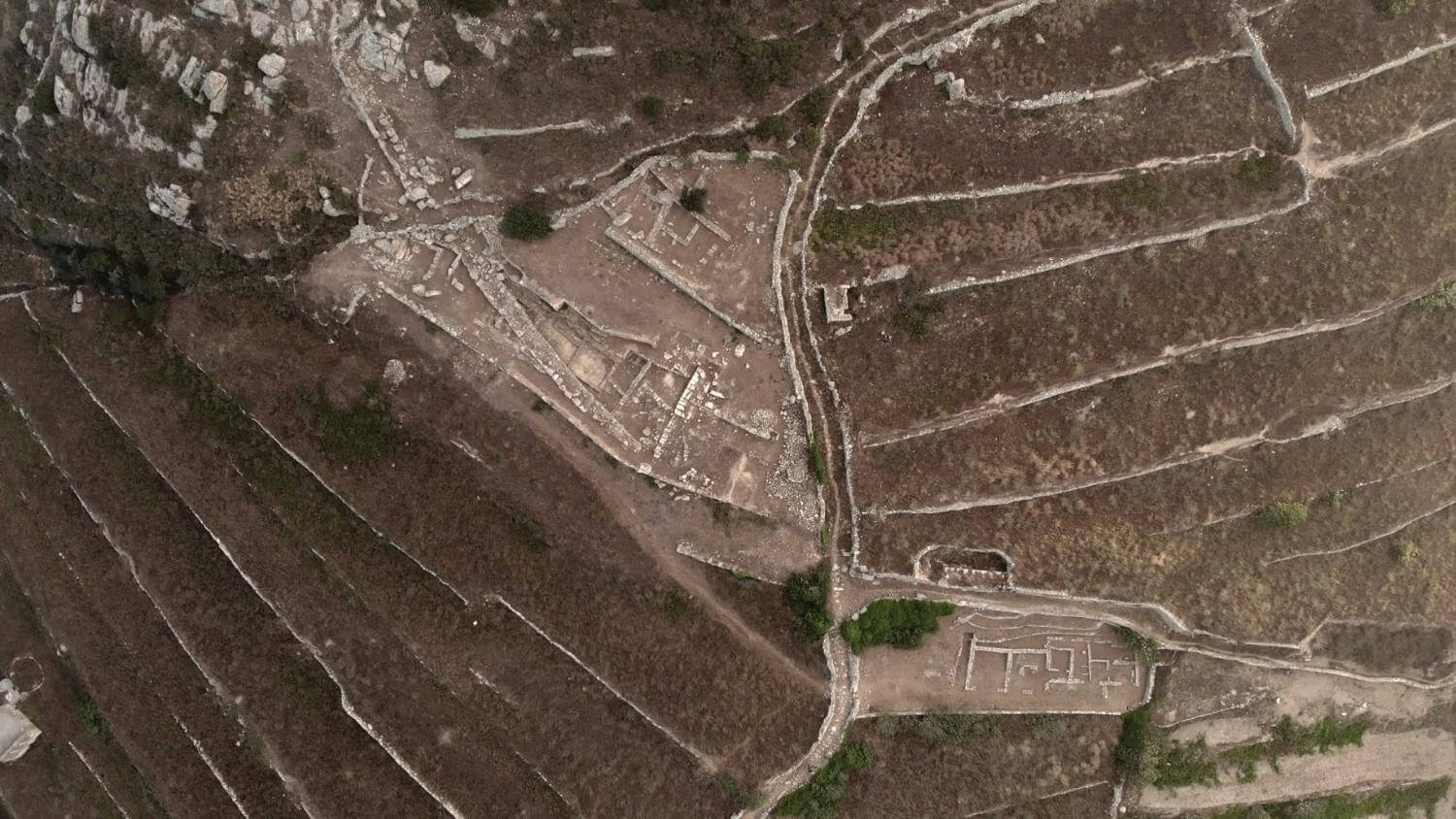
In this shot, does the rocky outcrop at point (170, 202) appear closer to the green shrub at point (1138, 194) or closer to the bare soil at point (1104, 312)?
the bare soil at point (1104, 312)

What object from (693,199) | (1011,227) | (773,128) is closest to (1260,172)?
(1011,227)

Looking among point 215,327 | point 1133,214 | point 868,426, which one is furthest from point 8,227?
point 1133,214

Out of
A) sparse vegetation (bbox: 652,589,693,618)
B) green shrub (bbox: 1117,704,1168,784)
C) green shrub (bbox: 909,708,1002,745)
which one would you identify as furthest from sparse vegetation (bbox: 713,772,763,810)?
green shrub (bbox: 1117,704,1168,784)

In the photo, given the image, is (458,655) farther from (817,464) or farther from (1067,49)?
(1067,49)

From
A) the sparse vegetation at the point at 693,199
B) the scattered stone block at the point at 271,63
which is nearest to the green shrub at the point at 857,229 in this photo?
the sparse vegetation at the point at 693,199

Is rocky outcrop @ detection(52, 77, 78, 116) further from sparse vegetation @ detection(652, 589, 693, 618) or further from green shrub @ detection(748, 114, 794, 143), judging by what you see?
sparse vegetation @ detection(652, 589, 693, 618)

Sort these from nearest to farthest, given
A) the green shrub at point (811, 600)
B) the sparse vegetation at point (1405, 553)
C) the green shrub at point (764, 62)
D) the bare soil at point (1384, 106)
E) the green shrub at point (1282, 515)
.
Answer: the green shrub at point (764, 62), the green shrub at point (811, 600), the green shrub at point (1282, 515), the bare soil at point (1384, 106), the sparse vegetation at point (1405, 553)

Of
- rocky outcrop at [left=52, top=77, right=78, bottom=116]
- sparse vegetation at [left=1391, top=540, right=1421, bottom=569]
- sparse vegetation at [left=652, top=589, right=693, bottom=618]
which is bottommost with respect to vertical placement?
sparse vegetation at [left=652, top=589, right=693, bottom=618]
